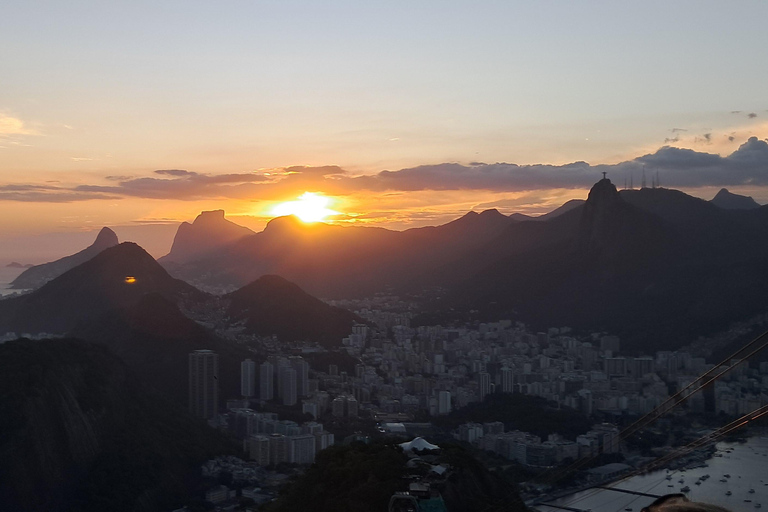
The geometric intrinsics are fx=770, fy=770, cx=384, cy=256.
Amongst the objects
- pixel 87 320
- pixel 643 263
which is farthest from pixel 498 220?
pixel 87 320

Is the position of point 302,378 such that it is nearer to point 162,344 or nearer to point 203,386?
point 203,386

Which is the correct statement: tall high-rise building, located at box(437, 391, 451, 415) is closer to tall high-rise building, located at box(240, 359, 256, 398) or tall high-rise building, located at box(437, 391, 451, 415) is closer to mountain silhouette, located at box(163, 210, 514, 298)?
tall high-rise building, located at box(240, 359, 256, 398)

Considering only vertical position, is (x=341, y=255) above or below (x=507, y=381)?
above

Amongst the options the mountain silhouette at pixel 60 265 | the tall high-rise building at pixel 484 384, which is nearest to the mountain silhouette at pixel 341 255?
the mountain silhouette at pixel 60 265

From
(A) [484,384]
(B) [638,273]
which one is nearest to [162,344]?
(A) [484,384]

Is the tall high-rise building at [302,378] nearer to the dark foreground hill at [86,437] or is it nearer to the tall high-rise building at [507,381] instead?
the dark foreground hill at [86,437]

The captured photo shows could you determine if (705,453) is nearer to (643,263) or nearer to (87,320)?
(87,320)

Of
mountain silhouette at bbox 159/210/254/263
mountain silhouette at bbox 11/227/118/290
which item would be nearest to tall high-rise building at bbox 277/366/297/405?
mountain silhouette at bbox 11/227/118/290
